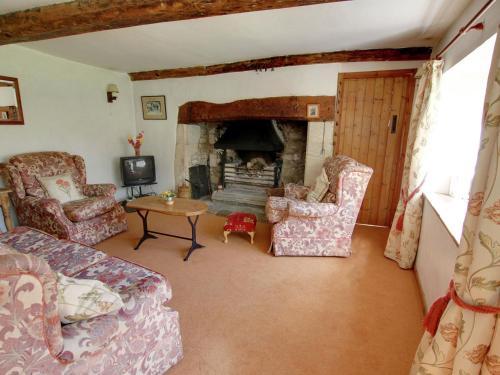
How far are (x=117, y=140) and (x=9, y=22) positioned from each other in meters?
2.35

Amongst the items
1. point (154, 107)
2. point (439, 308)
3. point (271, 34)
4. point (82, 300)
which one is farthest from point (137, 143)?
point (439, 308)

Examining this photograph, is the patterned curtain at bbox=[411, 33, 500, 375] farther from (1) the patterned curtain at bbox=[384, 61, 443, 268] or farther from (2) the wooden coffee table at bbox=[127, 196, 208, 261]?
(2) the wooden coffee table at bbox=[127, 196, 208, 261]

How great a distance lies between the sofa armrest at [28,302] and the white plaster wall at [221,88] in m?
3.36

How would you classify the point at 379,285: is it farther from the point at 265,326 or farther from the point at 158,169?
the point at 158,169

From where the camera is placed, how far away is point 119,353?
116cm

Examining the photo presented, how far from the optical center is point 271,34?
104 inches

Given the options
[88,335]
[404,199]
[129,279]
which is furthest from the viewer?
[404,199]

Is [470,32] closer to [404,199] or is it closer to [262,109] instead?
[404,199]

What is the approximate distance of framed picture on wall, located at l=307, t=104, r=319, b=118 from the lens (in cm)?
347

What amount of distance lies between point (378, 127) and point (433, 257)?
1918 mm

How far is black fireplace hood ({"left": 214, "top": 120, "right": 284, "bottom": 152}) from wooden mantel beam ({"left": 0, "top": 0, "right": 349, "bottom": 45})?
2444mm

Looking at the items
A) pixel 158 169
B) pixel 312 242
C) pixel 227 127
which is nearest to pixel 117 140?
pixel 158 169

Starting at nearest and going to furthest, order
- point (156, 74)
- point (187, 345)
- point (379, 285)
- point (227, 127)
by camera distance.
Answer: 1. point (187, 345)
2. point (379, 285)
3. point (156, 74)
4. point (227, 127)

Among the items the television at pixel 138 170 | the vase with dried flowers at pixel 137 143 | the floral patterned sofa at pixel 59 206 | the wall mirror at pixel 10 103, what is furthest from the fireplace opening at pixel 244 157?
the wall mirror at pixel 10 103
